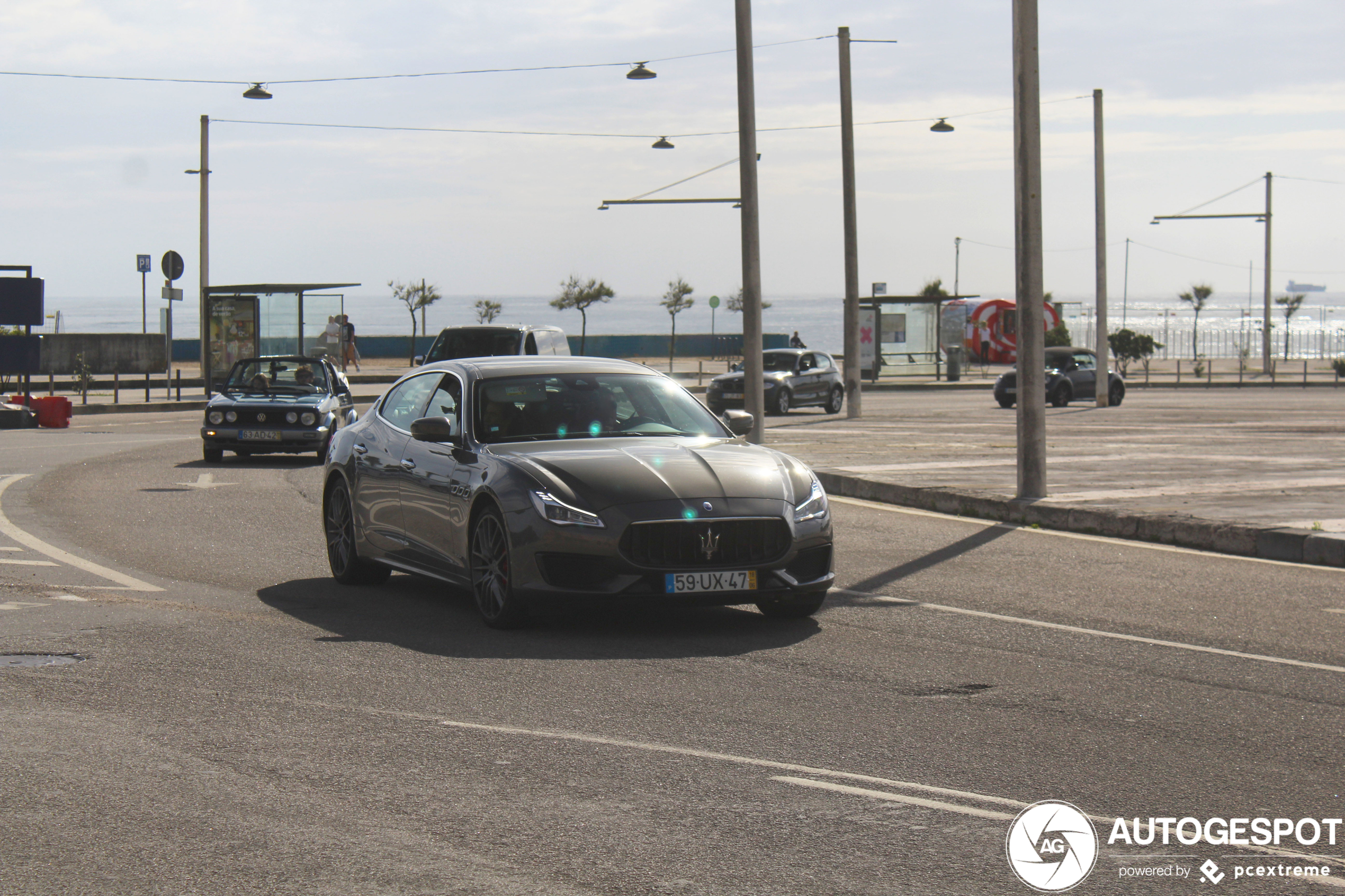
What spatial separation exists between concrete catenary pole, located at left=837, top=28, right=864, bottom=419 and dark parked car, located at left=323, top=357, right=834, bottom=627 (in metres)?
20.5

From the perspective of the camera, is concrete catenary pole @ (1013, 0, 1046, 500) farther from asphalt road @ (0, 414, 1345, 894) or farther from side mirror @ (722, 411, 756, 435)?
side mirror @ (722, 411, 756, 435)

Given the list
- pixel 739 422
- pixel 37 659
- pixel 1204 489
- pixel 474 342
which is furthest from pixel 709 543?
pixel 474 342

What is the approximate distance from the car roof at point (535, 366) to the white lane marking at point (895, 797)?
4.17m

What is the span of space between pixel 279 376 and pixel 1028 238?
11.6m

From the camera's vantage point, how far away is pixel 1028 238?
13703mm

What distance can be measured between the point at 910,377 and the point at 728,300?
41421 millimetres

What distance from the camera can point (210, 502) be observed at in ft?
49.5

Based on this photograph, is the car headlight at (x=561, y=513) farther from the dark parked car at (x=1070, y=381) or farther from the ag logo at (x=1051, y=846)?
the dark parked car at (x=1070, y=381)

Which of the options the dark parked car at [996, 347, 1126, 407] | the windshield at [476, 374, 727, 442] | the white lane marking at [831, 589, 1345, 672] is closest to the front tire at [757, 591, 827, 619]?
the white lane marking at [831, 589, 1345, 672]

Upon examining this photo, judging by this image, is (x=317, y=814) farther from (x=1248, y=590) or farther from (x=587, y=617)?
(x=1248, y=590)

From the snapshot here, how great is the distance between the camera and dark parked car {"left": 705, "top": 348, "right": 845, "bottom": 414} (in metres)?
33.0

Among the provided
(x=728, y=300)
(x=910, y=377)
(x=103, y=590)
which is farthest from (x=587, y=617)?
(x=728, y=300)

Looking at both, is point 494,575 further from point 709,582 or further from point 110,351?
point 110,351

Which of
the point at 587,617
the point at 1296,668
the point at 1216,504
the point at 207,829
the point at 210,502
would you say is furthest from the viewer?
the point at 210,502
